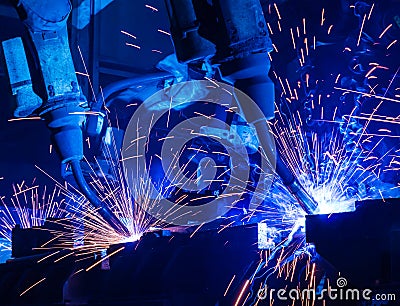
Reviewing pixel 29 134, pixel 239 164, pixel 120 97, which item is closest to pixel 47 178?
pixel 29 134

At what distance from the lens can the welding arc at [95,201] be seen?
106 inches

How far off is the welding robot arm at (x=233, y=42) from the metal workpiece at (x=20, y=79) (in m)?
1.10

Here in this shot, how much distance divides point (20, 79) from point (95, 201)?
65cm

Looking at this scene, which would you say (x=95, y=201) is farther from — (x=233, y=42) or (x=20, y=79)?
(x=233, y=42)

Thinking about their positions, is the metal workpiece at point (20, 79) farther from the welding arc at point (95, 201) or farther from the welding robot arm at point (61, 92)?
the welding arc at point (95, 201)

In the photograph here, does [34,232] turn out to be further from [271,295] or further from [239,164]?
[271,295]

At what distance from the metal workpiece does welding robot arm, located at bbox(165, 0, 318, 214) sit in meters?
1.10

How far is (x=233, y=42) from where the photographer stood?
71.4 inches

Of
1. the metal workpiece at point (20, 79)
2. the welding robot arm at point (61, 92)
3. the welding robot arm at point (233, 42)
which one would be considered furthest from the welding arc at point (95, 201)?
the welding robot arm at point (233, 42)

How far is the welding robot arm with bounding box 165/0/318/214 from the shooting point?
71.4 inches

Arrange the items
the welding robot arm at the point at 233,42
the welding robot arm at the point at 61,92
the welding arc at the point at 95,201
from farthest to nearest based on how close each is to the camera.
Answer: the welding arc at the point at 95,201
the welding robot arm at the point at 61,92
the welding robot arm at the point at 233,42

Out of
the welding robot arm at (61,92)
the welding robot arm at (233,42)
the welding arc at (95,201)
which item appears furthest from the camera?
the welding arc at (95,201)

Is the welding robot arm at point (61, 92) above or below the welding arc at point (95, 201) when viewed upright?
above

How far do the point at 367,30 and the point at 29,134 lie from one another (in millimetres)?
2890
